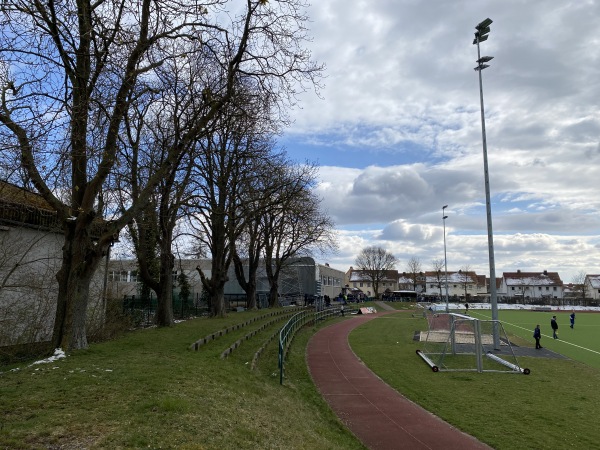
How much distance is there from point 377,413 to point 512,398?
476 centimetres

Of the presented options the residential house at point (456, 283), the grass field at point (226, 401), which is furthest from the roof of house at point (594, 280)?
the grass field at point (226, 401)

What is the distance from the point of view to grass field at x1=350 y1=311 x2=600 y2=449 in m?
10.6

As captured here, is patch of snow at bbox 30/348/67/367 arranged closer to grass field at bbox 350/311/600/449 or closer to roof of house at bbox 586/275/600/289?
grass field at bbox 350/311/600/449

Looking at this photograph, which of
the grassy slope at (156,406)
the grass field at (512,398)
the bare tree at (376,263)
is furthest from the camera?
the bare tree at (376,263)

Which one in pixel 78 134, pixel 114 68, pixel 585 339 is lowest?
pixel 585 339

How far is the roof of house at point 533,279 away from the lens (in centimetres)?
12962

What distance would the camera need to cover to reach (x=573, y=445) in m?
9.94

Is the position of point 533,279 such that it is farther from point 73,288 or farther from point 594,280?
point 73,288

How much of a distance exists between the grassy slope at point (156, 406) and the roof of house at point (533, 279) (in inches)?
5264

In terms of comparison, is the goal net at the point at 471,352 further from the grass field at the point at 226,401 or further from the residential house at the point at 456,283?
the residential house at the point at 456,283

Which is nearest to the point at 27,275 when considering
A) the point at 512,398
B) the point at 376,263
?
the point at 512,398

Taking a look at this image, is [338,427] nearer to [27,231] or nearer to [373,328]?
[27,231]

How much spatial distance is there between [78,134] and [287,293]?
57.6 meters

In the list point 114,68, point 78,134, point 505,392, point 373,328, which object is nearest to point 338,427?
point 505,392
